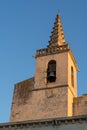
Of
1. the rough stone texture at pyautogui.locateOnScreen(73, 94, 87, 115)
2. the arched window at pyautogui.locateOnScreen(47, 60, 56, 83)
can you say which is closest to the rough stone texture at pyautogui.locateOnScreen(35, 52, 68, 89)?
the arched window at pyautogui.locateOnScreen(47, 60, 56, 83)

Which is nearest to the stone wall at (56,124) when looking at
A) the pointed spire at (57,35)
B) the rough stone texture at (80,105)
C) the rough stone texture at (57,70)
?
Result: the rough stone texture at (80,105)

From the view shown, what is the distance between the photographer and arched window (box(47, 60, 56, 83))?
27.7 meters

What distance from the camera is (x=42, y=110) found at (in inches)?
1032

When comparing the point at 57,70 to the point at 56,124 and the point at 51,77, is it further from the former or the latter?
the point at 56,124

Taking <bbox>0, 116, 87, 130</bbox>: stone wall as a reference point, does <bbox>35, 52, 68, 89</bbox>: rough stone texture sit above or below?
above

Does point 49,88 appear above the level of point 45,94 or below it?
above

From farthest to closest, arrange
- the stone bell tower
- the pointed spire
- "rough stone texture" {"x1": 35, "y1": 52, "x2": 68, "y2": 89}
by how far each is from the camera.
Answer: the pointed spire < "rough stone texture" {"x1": 35, "y1": 52, "x2": 68, "y2": 89} < the stone bell tower

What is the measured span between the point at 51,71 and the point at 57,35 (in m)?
4.69

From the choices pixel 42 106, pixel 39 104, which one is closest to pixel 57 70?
pixel 39 104

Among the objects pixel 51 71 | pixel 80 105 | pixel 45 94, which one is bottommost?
pixel 80 105

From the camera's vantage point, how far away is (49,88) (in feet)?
88.9

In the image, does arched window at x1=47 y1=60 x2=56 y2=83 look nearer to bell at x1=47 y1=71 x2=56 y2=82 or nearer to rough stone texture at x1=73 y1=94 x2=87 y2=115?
bell at x1=47 y1=71 x2=56 y2=82

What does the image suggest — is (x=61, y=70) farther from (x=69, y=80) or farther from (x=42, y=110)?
(x=42, y=110)

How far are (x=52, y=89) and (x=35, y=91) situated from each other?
1518 millimetres
